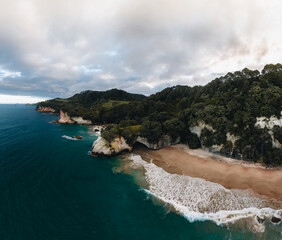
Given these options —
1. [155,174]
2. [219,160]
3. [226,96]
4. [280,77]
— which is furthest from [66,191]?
[280,77]

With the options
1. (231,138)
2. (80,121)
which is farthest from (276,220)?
(80,121)

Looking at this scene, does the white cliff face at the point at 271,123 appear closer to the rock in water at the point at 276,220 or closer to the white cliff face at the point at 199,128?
the white cliff face at the point at 199,128

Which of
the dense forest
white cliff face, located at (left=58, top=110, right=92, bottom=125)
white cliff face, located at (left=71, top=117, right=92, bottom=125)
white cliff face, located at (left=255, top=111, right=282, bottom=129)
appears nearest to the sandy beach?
the dense forest

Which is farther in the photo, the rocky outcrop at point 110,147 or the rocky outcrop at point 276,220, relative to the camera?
the rocky outcrop at point 110,147

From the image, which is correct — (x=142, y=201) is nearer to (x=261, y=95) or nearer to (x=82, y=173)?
(x=82, y=173)

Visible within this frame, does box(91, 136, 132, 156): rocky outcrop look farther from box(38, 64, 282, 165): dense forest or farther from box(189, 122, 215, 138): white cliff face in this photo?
box(189, 122, 215, 138): white cliff face

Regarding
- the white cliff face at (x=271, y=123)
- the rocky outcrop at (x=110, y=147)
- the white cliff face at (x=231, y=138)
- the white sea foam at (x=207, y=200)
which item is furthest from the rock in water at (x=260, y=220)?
the rocky outcrop at (x=110, y=147)

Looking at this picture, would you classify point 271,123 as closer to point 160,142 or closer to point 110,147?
point 160,142
